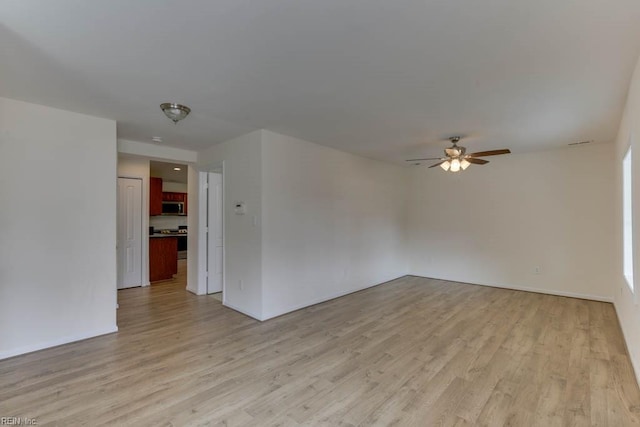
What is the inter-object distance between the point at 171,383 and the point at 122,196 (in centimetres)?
424

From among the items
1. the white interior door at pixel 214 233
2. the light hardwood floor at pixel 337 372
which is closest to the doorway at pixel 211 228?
the white interior door at pixel 214 233

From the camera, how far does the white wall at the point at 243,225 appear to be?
3.89 metres

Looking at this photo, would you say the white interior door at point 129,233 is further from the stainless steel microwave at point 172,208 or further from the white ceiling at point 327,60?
the stainless steel microwave at point 172,208

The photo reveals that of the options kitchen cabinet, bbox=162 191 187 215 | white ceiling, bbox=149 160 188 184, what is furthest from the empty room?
kitchen cabinet, bbox=162 191 187 215

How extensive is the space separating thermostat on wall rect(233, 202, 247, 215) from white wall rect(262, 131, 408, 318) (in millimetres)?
413

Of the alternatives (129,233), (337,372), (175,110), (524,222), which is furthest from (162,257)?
(524,222)

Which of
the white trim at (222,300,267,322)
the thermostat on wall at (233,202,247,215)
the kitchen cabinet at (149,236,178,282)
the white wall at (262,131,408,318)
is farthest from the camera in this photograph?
the kitchen cabinet at (149,236,178,282)

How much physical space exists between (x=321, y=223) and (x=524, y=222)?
3677mm

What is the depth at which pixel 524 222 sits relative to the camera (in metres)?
5.31

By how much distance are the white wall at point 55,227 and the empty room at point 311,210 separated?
0.02 meters

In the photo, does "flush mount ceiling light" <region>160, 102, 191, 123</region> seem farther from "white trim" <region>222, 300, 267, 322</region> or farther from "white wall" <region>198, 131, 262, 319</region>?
"white trim" <region>222, 300, 267, 322</region>

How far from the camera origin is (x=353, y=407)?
83.8 inches

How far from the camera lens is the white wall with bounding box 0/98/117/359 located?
9.35ft

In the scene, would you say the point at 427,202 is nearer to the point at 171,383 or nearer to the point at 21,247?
the point at 171,383
